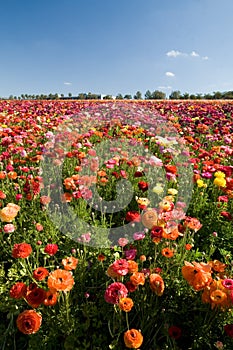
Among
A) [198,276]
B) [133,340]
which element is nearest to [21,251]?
[133,340]

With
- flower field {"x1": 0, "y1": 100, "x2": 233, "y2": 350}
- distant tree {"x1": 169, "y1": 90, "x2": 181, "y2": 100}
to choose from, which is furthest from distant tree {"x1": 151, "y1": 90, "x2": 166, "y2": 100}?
flower field {"x1": 0, "y1": 100, "x2": 233, "y2": 350}

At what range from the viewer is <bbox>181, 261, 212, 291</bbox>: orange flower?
139cm

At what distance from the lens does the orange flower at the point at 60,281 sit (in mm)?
1363

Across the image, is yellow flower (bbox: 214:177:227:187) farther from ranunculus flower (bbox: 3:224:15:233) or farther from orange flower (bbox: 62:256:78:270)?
ranunculus flower (bbox: 3:224:15:233)

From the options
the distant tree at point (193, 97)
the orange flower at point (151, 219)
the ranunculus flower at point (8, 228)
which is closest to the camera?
the orange flower at point (151, 219)

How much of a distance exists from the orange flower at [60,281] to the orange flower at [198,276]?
24.1 inches

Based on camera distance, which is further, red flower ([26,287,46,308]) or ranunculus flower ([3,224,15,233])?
ranunculus flower ([3,224,15,233])

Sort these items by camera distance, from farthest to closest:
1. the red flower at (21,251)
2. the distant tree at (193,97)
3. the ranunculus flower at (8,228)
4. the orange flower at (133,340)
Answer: the distant tree at (193,97)
the ranunculus flower at (8,228)
the red flower at (21,251)
the orange flower at (133,340)

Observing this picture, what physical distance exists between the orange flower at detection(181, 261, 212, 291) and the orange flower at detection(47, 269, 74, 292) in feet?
2.01

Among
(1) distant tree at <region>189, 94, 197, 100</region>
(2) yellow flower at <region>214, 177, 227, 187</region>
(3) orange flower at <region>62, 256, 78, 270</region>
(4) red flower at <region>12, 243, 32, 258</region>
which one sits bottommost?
(3) orange flower at <region>62, 256, 78, 270</region>

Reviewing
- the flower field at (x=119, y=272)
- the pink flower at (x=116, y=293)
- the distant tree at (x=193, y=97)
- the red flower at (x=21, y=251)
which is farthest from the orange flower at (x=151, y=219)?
the distant tree at (x=193, y=97)

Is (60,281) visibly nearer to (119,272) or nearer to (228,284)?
(119,272)

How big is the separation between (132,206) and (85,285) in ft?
4.24

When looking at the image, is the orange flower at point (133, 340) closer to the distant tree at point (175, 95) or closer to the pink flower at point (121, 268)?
the pink flower at point (121, 268)
